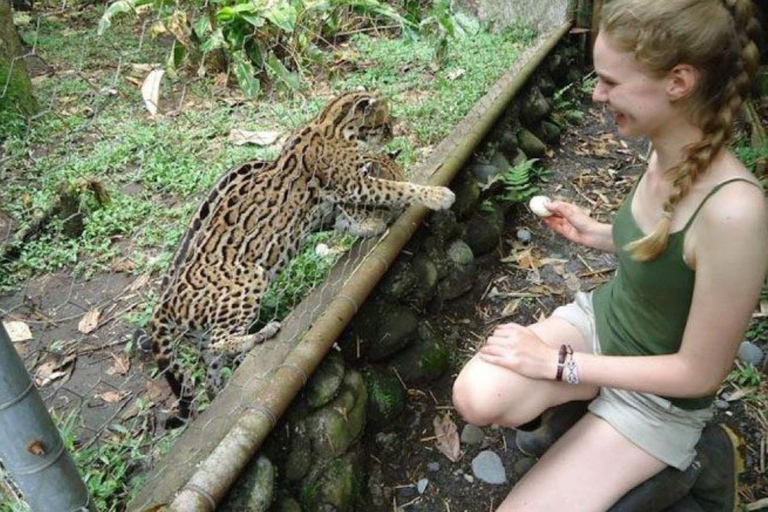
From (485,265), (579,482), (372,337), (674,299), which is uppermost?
(674,299)

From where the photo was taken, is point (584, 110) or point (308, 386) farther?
point (584, 110)

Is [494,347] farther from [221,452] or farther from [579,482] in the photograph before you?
[221,452]

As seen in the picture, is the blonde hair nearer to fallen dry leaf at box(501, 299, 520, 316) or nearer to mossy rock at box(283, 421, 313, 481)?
mossy rock at box(283, 421, 313, 481)

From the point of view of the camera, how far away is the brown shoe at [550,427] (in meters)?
2.12

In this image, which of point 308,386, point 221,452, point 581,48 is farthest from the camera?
point 581,48

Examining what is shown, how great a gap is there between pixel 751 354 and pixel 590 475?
1371 mm

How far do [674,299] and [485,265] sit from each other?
176 cm

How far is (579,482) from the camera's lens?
5.91ft

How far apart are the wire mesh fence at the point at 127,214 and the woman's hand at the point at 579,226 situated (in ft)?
2.49

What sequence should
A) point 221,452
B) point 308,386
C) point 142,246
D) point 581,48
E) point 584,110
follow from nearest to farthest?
point 221,452 < point 308,386 < point 142,246 < point 584,110 < point 581,48

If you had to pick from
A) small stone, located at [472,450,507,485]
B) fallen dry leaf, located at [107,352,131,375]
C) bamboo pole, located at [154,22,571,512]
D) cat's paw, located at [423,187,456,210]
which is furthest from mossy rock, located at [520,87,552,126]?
fallen dry leaf, located at [107,352,131,375]

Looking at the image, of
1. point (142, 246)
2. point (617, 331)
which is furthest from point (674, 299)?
point (142, 246)

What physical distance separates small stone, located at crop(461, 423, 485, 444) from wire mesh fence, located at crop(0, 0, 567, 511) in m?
0.76

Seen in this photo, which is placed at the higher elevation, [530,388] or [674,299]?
[674,299]
